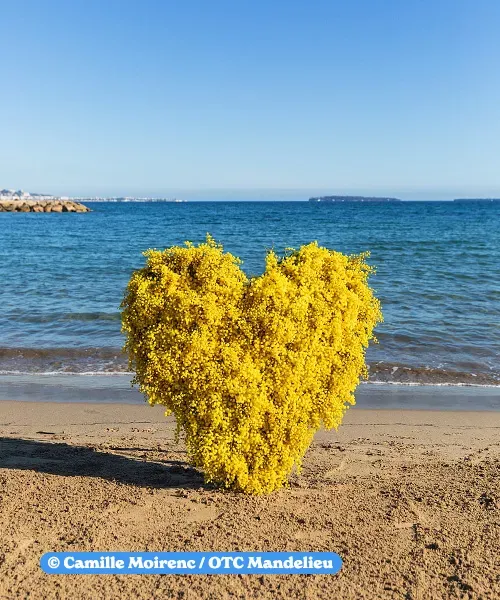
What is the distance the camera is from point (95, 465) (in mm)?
6914

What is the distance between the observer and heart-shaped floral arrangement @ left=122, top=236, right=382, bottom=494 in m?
5.50

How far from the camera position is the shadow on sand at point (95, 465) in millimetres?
6445

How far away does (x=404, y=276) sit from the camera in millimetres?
24297

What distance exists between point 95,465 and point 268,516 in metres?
2.65

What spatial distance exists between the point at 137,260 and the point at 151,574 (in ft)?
90.0

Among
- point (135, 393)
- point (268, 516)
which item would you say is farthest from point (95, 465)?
point (135, 393)

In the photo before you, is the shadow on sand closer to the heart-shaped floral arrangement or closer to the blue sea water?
the heart-shaped floral arrangement

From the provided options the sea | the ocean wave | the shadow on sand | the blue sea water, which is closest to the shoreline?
the sea

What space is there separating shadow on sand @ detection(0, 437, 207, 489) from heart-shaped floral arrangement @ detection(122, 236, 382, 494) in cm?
79

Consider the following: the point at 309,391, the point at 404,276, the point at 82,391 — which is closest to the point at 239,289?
the point at 309,391

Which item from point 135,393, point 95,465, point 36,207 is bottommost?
point 135,393

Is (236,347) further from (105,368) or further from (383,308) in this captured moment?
(383,308)

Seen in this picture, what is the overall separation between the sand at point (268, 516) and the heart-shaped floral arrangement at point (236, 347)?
0.62 meters

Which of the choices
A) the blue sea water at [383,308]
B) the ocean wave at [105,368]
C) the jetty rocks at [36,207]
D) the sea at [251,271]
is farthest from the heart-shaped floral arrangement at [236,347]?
the jetty rocks at [36,207]
